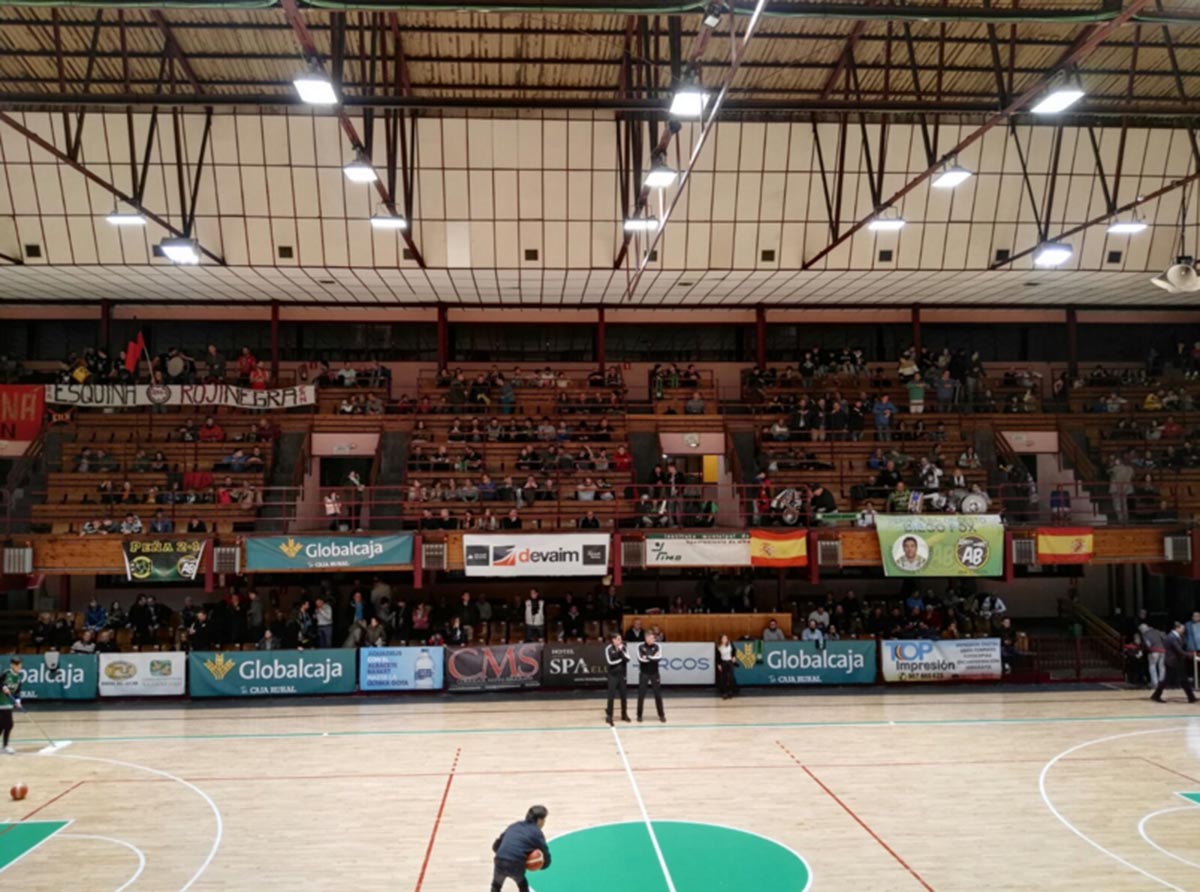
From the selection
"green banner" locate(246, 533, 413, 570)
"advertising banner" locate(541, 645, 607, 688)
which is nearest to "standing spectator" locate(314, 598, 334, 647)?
"green banner" locate(246, 533, 413, 570)

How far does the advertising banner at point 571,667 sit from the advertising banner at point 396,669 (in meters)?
2.76

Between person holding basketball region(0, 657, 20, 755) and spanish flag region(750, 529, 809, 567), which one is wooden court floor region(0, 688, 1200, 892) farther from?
spanish flag region(750, 529, 809, 567)

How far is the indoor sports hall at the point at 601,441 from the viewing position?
15016 millimetres

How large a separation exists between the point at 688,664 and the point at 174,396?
1785 cm

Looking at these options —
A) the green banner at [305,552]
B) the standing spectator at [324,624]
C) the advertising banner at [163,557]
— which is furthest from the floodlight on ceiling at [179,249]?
the standing spectator at [324,624]

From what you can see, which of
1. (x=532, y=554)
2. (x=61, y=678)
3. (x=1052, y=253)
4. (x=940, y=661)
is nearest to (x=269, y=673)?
(x=61, y=678)

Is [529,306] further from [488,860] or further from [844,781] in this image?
[488,860]

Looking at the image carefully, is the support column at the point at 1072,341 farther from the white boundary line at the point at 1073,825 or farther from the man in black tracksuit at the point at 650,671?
the man in black tracksuit at the point at 650,671

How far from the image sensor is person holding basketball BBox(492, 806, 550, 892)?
986 cm

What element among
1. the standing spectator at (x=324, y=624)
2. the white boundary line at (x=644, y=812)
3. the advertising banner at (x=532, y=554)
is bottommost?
the white boundary line at (x=644, y=812)

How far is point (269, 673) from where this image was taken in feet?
79.0

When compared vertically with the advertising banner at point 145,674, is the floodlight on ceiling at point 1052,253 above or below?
above

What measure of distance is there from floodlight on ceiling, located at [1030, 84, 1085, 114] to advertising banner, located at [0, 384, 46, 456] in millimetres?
28193

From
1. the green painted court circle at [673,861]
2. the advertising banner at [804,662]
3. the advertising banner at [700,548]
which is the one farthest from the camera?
the advertising banner at [700,548]
